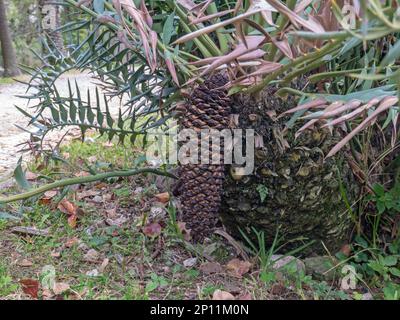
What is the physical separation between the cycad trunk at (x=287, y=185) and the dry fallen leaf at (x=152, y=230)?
0.70 feet

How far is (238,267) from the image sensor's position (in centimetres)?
A: 122

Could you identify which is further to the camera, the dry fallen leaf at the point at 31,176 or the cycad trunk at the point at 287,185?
the dry fallen leaf at the point at 31,176

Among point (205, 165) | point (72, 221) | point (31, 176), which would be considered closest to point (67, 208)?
point (72, 221)

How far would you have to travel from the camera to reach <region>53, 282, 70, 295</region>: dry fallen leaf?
1.13 m

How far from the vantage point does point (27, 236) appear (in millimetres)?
1412

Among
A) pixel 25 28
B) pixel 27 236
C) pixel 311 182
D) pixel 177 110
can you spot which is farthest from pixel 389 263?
pixel 25 28

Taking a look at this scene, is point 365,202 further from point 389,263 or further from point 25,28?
point 25,28

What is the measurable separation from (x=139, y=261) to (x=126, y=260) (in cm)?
4

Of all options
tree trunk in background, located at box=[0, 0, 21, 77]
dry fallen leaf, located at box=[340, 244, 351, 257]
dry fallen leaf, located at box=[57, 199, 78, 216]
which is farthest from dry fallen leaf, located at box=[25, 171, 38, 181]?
tree trunk in background, located at box=[0, 0, 21, 77]

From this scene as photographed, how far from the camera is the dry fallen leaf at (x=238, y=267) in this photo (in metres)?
1.21

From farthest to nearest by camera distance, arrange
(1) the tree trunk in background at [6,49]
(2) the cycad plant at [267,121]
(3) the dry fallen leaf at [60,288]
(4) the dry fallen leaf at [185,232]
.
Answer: (1) the tree trunk in background at [6,49] < (4) the dry fallen leaf at [185,232] < (3) the dry fallen leaf at [60,288] < (2) the cycad plant at [267,121]

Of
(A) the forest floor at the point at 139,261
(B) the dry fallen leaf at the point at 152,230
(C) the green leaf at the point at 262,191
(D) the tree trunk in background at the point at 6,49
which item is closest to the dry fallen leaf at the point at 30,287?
(A) the forest floor at the point at 139,261

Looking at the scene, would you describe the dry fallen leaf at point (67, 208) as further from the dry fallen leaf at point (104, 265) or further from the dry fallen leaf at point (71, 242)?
the dry fallen leaf at point (104, 265)
